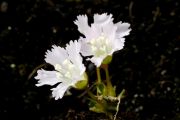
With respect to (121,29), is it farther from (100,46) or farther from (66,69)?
(66,69)

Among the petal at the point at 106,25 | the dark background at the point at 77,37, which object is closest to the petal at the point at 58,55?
the petal at the point at 106,25

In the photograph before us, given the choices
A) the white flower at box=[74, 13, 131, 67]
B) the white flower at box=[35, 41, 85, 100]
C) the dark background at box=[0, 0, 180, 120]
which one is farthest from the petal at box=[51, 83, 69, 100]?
the dark background at box=[0, 0, 180, 120]

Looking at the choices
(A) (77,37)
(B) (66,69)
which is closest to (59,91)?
(B) (66,69)

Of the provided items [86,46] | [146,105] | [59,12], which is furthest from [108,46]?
[59,12]

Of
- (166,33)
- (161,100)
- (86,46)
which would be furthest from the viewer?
(166,33)

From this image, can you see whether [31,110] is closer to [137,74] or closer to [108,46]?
[137,74]

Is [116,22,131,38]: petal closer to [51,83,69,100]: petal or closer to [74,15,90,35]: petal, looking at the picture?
[74,15,90,35]: petal

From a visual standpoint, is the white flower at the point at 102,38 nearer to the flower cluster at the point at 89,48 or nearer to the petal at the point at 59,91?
the flower cluster at the point at 89,48
